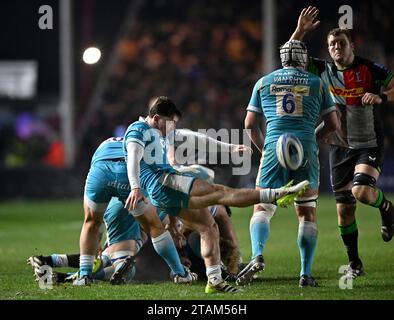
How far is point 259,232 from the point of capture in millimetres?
8891

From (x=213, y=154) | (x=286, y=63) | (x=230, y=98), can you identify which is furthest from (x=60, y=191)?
(x=286, y=63)

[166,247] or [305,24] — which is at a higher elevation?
[305,24]

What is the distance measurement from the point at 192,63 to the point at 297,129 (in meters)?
18.9

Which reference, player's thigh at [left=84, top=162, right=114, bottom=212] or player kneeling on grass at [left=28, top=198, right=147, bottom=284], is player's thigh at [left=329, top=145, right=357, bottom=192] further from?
player's thigh at [left=84, top=162, right=114, bottom=212]

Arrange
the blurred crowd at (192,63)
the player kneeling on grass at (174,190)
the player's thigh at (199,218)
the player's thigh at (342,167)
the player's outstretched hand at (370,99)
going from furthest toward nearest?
the blurred crowd at (192,63) < the player's thigh at (342,167) < the player's outstretched hand at (370,99) < the player's thigh at (199,218) < the player kneeling on grass at (174,190)

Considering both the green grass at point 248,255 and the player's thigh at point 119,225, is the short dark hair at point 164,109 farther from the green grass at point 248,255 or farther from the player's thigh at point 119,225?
the green grass at point 248,255

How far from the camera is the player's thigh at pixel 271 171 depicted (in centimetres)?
876

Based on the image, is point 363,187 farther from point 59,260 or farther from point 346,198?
point 59,260

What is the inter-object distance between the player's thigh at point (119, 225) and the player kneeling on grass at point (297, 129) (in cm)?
152

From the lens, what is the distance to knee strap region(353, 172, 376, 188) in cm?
967

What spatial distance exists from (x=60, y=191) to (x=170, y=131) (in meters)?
15.5

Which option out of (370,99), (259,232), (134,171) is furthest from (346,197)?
(134,171)

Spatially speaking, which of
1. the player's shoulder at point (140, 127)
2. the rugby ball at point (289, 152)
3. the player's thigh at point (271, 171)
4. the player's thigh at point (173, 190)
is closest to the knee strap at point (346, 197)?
the player's thigh at point (271, 171)

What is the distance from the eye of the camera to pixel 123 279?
927 cm
